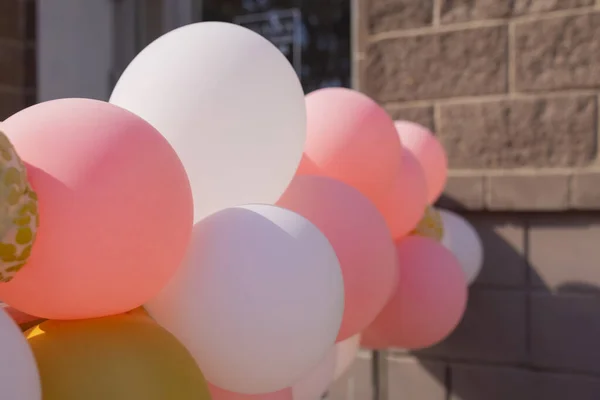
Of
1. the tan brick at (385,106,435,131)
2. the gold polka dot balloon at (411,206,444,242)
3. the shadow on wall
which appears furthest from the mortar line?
the gold polka dot balloon at (411,206,444,242)

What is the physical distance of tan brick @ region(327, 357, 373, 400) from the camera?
2.16m

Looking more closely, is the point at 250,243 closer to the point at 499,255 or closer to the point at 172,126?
the point at 172,126

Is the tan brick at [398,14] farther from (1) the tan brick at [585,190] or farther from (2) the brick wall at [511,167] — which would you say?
(1) the tan brick at [585,190]

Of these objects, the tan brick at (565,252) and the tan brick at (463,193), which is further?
the tan brick at (463,193)

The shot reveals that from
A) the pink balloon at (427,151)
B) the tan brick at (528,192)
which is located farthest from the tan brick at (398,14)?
the tan brick at (528,192)

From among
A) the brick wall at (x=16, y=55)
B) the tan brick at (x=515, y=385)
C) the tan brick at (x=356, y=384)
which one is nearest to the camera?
the tan brick at (x=515, y=385)

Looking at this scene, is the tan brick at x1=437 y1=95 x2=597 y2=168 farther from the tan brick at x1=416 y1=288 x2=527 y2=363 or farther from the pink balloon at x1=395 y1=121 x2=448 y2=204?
the tan brick at x1=416 y1=288 x2=527 y2=363

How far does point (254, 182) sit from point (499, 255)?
4.04 ft

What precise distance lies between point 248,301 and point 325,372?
55 cm

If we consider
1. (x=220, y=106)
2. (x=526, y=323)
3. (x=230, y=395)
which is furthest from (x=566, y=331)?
(x=220, y=106)

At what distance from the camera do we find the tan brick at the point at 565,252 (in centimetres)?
187

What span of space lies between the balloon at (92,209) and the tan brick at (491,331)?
58.0 inches

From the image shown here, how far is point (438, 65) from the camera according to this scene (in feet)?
6.68

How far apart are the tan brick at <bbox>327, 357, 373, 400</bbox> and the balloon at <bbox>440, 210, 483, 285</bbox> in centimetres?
55
